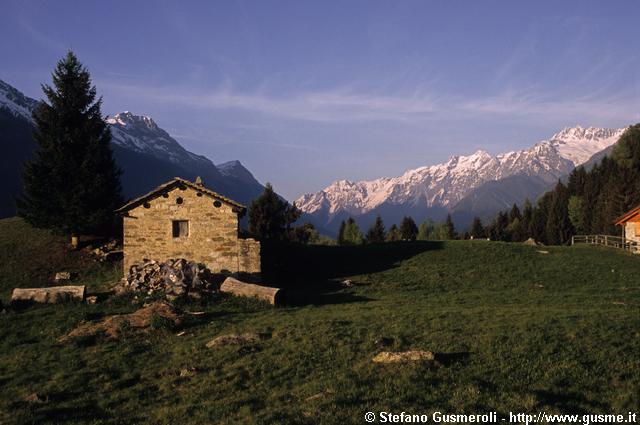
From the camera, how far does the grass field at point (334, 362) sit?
10.7 m

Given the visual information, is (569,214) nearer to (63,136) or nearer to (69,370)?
(63,136)

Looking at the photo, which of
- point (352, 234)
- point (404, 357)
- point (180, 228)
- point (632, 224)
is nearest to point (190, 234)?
point (180, 228)

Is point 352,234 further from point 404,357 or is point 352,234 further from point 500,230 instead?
point 404,357

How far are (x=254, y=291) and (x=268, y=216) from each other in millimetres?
55951

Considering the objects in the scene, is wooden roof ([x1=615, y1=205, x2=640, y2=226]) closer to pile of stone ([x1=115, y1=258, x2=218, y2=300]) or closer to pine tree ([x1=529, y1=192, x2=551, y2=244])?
pile of stone ([x1=115, y1=258, x2=218, y2=300])

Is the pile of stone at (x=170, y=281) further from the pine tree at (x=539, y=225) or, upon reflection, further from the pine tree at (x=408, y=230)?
the pine tree at (x=539, y=225)

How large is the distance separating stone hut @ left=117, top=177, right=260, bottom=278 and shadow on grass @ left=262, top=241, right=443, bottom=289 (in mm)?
3764

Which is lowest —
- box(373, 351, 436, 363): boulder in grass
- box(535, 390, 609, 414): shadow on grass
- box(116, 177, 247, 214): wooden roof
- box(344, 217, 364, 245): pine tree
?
box(535, 390, 609, 414): shadow on grass

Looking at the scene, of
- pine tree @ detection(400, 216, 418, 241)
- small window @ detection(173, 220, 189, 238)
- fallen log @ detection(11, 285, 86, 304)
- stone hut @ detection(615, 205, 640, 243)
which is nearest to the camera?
fallen log @ detection(11, 285, 86, 304)

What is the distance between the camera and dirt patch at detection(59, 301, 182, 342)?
17859 millimetres

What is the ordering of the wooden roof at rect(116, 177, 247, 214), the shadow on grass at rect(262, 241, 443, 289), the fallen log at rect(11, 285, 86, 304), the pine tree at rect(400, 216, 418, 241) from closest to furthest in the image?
the fallen log at rect(11, 285, 86, 304) → the wooden roof at rect(116, 177, 247, 214) → the shadow on grass at rect(262, 241, 443, 289) → the pine tree at rect(400, 216, 418, 241)

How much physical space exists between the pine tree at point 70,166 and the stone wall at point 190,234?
760 centimetres

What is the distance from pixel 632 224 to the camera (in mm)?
55750

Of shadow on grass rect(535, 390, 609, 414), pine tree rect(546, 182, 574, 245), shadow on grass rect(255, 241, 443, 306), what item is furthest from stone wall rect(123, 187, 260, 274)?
pine tree rect(546, 182, 574, 245)
